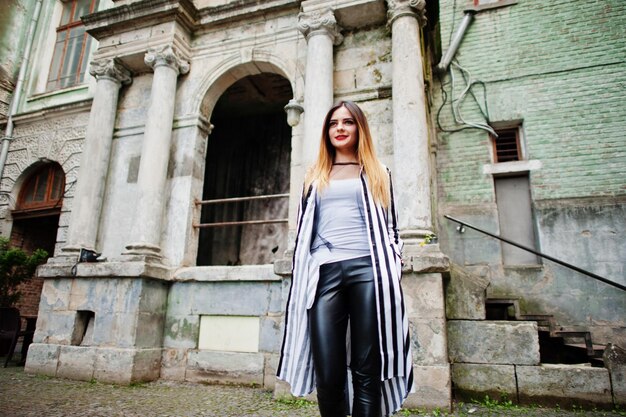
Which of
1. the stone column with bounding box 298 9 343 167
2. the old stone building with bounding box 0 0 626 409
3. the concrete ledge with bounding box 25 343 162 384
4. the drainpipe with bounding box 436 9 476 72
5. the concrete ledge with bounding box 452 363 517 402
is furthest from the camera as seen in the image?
the drainpipe with bounding box 436 9 476 72

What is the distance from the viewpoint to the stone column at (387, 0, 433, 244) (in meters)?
4.88

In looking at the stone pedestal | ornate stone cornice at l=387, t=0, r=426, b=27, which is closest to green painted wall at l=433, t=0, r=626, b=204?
ornate stone cornice at l=387, t=0, r=426, b=27

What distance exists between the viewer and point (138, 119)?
7.18 metres

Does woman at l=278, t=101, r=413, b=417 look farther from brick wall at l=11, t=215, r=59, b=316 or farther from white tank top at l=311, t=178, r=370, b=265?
brick wall at l=11, t=215, r=59, b=316

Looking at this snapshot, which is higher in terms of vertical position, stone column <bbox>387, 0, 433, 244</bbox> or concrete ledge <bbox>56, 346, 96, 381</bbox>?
stone column <bbox>387, 0, 433, 244</bbox>

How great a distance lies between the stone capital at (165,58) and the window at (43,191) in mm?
4235

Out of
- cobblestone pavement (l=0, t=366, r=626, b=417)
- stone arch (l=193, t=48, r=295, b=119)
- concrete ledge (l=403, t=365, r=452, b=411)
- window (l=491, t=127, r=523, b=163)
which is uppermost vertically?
stone arch (l=193, t=48, r=295, b=119)

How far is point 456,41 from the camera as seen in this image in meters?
7.99

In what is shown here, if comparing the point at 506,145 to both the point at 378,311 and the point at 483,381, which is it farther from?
the point at 378,311

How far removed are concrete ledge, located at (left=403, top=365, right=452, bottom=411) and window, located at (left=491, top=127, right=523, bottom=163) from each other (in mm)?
4668

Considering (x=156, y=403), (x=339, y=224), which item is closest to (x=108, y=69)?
(x=156, y=403)

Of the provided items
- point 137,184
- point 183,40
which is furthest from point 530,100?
point 137,184

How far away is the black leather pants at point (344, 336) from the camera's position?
191 centimetres

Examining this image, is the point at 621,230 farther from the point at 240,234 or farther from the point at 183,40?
the point at 183,40
